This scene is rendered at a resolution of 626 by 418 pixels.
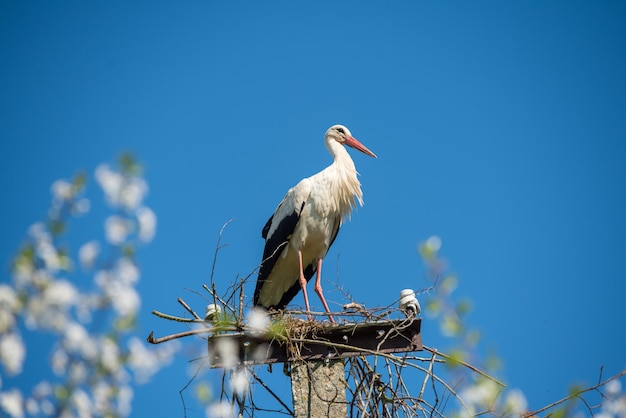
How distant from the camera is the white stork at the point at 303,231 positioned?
6.47m

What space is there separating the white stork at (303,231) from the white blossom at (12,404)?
14.4ft

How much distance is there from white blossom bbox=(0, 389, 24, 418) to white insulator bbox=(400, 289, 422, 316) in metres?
2.74

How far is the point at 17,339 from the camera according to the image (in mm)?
1970

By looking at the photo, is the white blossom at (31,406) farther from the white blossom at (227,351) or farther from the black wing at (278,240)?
the black wing at (278,240)

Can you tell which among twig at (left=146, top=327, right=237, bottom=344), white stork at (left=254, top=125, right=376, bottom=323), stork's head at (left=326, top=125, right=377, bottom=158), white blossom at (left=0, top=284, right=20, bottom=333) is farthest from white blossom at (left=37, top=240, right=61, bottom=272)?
stork's head at (left=326, top=125, right=377, bottom=158)

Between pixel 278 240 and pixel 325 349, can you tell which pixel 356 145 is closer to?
pixel 278 240

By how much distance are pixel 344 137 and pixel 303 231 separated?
1.39m

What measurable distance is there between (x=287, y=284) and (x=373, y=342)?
2395 millimetres

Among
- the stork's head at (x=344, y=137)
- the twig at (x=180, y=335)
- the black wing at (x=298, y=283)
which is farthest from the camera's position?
the stork's head at (x=344, y=137)

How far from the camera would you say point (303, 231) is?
6.46 m

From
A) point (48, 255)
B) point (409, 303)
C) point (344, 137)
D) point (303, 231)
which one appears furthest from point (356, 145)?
point (48, 255)

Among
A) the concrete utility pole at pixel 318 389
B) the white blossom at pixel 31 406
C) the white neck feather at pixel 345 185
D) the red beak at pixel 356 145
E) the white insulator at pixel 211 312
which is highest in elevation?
the red beak at pixel 356 145

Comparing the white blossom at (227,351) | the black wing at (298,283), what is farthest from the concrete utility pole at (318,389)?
the black wing at (298,283)

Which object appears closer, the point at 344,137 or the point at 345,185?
the point at 345,185
